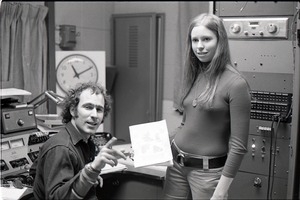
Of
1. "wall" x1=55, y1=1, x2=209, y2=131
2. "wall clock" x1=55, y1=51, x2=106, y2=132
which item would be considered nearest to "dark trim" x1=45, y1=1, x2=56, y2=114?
"wall clock" x1=55, y1=51, x2=106, y2=132

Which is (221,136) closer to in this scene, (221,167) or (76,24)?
(221,167)

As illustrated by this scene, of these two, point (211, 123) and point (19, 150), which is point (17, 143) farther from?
point (211, 123)

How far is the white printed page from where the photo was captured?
5.55 feet

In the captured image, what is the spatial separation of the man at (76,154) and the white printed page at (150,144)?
7.0 inches

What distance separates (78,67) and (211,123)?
1.70 meters

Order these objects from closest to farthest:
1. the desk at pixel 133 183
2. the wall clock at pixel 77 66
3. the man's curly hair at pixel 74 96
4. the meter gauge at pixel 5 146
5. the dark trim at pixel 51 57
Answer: the man's curly hair at pixel 74 96, the meter gauge at pixel 5 146, the desk at pixel 133 183, the dark trim at pixel 51 57, the wall clock at pixel 77 66

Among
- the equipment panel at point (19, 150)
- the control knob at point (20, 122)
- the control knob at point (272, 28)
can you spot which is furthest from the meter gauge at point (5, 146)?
the control knob at point (272, 28)

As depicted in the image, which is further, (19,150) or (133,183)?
(133,183)

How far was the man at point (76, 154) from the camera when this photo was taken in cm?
138

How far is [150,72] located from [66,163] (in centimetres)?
281

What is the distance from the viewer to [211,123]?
1.78m

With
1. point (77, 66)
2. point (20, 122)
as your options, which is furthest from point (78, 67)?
point (20, 122)

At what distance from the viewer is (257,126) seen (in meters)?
2.62

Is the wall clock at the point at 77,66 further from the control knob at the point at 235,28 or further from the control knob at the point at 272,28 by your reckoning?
the control knob at the point at 272,28
